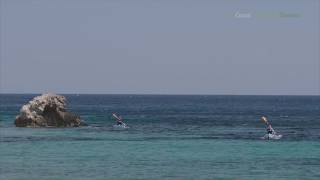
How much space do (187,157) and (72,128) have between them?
3940 cm

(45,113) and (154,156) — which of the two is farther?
(45,113)

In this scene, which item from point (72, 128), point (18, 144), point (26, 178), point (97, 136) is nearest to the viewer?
point (26, 178)

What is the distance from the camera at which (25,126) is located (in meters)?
99.3

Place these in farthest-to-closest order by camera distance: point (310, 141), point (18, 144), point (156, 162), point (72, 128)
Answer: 1. point (72, 128)
2. point (310, 141)
3. point (18, 144)
4. point (156, 162)

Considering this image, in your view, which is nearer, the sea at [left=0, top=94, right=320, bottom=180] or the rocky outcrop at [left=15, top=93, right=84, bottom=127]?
the sea at [left=0, top=94, right=320, bottom=180]

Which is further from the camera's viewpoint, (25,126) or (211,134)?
(25,126)

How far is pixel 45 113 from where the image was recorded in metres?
101

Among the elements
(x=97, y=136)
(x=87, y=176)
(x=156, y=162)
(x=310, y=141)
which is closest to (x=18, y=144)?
(x=97, y=136)

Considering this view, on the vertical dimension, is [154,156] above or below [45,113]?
below

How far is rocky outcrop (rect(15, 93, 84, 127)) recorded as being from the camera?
98.4 metres

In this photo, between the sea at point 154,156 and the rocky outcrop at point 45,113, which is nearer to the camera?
the sea at point 154,156

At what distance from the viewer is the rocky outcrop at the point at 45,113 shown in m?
98.4

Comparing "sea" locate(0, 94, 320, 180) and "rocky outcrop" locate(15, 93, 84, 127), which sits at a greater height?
"rocky outcrop" locate(15, 93, 84, 127)

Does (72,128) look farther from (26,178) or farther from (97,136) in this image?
(26,178)
